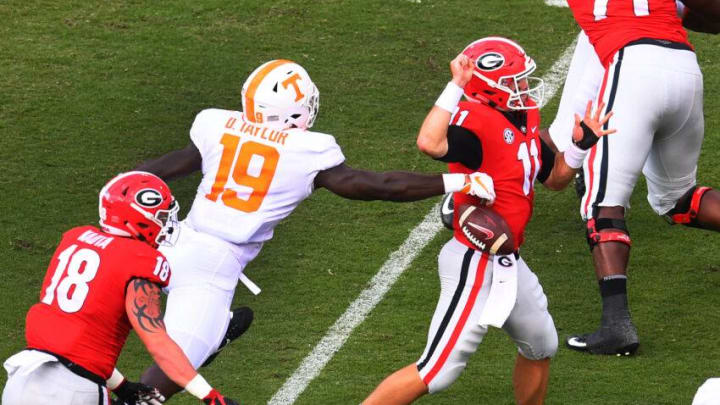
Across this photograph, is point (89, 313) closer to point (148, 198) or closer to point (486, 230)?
point (148, 198)

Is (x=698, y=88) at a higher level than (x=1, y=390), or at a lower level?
higher

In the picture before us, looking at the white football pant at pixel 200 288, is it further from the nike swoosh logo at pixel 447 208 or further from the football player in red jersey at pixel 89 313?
the nike swoosh logo at pixel 447 208

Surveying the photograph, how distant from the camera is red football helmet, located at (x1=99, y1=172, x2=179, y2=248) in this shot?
5184mm

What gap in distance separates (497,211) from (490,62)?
63 centimetres

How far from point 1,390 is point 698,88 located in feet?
12.0

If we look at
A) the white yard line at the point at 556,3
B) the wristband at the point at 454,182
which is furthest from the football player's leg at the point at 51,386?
the white yard line at the point at 556,3

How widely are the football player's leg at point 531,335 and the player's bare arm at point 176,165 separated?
1.48 m

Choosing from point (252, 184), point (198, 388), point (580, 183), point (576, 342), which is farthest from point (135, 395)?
point (580, 183)

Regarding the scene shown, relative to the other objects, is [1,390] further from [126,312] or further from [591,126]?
[591,126]

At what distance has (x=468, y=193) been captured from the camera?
5652 mm

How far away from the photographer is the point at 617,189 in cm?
668

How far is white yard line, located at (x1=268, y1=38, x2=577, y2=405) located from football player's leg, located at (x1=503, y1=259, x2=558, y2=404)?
3.42ft

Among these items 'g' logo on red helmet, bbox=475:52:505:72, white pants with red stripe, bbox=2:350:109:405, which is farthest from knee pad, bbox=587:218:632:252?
white pants with red stripe, bbox=2:350:109:405

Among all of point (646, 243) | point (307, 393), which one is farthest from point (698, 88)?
point (307, 393)
